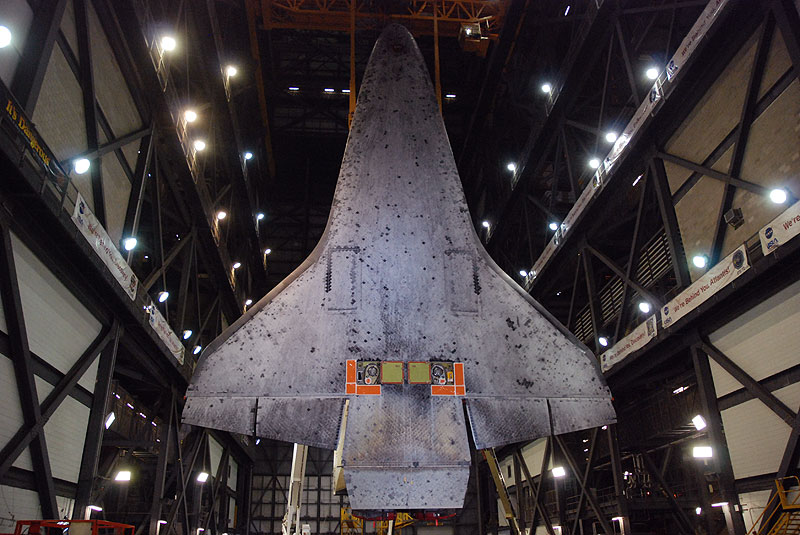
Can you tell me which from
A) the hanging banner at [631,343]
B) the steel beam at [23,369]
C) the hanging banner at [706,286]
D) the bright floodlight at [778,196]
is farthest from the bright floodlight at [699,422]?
the steel beam at [23,369]

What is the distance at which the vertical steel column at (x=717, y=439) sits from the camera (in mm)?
12242

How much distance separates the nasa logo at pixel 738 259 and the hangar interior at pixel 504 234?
10 centimetres

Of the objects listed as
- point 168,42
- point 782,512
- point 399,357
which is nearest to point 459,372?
point 399,357

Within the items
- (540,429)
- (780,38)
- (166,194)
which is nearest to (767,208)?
(780,38)

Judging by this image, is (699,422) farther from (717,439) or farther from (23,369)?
(23,369)

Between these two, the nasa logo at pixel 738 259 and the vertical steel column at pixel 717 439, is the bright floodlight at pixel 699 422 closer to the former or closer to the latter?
the vertical steel column at pixel 717 439

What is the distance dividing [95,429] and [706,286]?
46.5 ft

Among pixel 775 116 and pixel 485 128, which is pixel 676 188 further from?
pixel 485 128

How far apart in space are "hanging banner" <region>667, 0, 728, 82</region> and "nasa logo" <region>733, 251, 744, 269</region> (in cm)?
469

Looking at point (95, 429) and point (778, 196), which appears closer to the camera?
point (778, 196)

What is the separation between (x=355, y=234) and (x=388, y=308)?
50.7 inches

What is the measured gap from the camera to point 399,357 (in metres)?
7.23

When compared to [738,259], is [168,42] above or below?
above

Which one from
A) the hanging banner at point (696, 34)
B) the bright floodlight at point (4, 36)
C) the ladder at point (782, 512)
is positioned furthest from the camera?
the hanging banner at point (696, 34)
